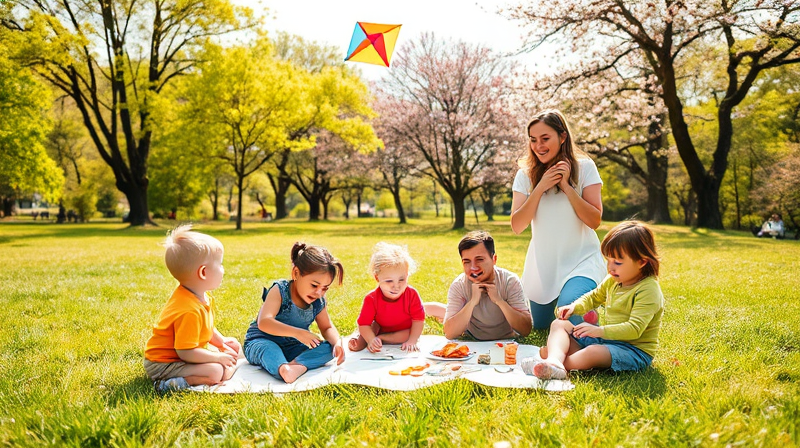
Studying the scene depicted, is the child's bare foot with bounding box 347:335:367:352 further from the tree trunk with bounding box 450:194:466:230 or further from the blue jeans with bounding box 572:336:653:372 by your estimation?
the tree trunk with bounding box 450:194:466:230

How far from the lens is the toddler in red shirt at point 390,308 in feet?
14.5

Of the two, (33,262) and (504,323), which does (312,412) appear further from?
(33,262)

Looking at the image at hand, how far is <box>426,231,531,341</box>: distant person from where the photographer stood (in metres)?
4.48

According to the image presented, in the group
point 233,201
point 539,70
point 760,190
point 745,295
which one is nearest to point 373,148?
point 539,70

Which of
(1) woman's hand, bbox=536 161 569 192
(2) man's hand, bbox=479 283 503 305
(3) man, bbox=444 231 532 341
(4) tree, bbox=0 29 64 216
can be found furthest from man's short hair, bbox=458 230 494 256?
(4) tree, bbox=0 29 64 216

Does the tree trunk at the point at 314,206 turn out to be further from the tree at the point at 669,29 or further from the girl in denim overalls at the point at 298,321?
the girl in denim overalls at the point at 298,321

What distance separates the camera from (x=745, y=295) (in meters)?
6.97

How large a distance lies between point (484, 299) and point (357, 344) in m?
1.22

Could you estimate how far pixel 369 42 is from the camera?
7059 mm

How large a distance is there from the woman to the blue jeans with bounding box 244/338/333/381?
2029mm

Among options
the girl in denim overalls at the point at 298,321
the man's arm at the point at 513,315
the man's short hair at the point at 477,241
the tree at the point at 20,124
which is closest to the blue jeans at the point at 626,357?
the man's arm at the point at 513,315

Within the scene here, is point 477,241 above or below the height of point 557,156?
below

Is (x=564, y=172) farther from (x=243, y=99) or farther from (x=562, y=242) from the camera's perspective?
(x=243, y=99)

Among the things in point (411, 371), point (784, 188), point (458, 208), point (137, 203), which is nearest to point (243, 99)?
point (137, 203)
